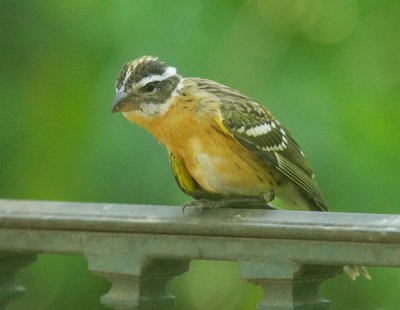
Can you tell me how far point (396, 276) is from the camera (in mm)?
4195

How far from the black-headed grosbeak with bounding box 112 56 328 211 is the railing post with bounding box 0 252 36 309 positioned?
84 cm

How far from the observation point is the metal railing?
8.02ft

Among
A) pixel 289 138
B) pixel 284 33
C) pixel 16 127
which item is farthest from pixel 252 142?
pixel 16 127

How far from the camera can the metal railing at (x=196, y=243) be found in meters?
2.44

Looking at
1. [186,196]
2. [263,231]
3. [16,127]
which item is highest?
[16,127]

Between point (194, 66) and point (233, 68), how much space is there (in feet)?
0.47

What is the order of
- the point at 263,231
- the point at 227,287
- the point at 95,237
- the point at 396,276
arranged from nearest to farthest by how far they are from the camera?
1. the point at 263,231
2. the point at 95,237
3. the point at 396,276
4. the point at 227,287

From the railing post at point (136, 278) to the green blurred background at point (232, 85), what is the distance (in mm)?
1429

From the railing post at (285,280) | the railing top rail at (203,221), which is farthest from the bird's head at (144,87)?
the railing post at (285,280)

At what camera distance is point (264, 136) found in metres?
4.03

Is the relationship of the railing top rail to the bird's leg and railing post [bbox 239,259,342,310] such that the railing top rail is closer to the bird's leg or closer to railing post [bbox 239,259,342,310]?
railing post [bbox 239,259,342,310]


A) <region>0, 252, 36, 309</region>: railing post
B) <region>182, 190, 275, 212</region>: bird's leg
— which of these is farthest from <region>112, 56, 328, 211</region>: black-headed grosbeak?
<region>0, 252, 36, 309</region>: railing post

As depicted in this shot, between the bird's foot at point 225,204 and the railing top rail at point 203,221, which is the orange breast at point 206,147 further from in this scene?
the railing top rail at point 203,221

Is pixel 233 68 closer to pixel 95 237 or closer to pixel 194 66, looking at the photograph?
pixel 194 66
